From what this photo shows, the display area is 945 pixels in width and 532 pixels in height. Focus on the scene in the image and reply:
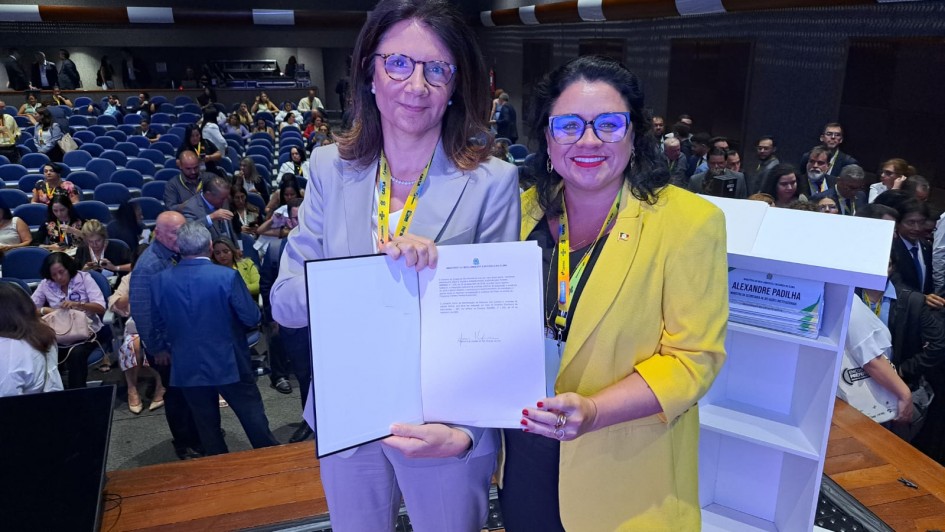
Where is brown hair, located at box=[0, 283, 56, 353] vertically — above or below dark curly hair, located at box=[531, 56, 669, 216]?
below

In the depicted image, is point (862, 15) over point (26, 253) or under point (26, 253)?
over

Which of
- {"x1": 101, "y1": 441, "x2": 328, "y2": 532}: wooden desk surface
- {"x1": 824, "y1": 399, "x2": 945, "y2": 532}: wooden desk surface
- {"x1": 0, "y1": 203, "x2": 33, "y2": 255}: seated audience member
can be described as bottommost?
{"x1": 101, "y1": 441, "x2": 328, "y2": 532}: wooden desk surface

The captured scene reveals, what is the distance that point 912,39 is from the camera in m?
6.65

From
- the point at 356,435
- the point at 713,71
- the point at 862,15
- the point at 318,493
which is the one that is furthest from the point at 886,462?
the point at 713,71

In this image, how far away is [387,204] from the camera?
1.35 metres

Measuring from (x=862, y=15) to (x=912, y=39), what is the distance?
2.55 ft

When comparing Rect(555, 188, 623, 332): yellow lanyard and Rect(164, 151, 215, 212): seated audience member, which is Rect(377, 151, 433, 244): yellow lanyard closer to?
Rect(555, 188, 623, 332): yellow lanyard

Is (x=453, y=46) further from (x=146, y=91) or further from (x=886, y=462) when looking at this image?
(x=146, y=91)

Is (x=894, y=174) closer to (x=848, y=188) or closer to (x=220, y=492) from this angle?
(x=848, y=188)

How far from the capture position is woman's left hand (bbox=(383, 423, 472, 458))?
1.27m

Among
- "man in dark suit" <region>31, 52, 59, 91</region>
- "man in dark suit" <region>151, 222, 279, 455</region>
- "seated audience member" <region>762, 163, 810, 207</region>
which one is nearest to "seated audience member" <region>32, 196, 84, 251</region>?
"man in dark suit" <region>151, 222, 279, 455</region>

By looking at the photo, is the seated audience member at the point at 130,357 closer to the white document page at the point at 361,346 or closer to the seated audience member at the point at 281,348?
the seated audience member at the point at 281,348

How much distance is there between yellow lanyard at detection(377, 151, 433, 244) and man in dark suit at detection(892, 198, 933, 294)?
383cm

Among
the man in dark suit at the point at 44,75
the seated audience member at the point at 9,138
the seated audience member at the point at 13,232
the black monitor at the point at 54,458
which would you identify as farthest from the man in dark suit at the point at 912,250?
the man in dark suit at the point at 44,75
